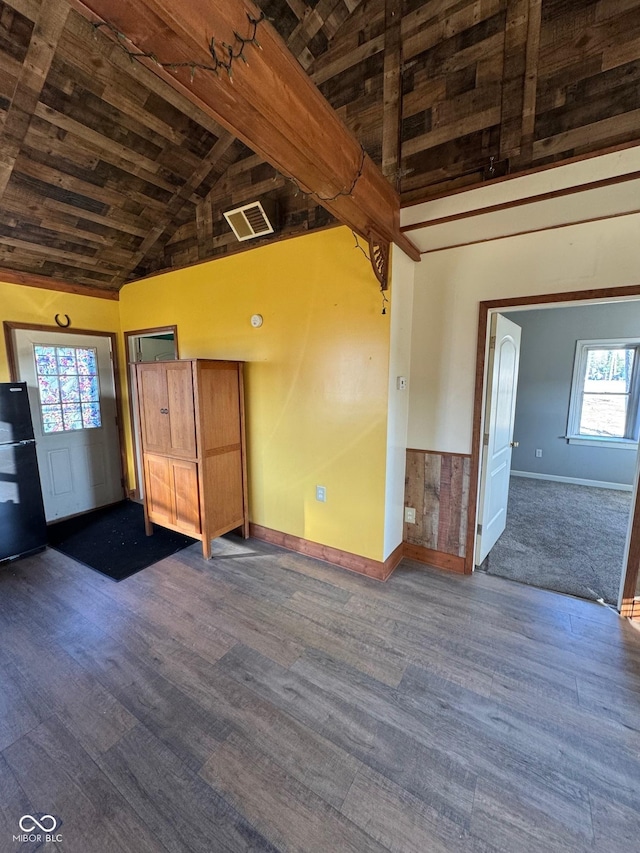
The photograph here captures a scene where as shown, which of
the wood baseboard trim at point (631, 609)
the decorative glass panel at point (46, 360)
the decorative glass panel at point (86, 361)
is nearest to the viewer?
the wood baseboard trim at point (631, 609)

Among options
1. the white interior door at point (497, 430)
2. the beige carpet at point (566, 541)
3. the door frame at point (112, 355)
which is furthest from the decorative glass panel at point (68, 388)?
the beige carpet at point (566, 541)

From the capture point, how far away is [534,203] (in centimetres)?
187

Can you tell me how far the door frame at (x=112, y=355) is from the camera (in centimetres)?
323

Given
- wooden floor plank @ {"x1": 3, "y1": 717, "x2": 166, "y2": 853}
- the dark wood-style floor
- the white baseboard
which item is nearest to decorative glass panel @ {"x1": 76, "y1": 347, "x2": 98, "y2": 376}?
the dark wood-style floor

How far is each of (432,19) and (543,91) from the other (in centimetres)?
76

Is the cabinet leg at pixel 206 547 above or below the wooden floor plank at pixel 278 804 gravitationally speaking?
above

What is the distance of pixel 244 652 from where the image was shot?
1.92 m

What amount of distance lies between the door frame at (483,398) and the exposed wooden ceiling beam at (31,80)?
9.74ft

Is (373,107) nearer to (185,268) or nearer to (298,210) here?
(298,210)

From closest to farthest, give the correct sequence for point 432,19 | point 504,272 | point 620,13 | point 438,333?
point 620,13
point 432,19
point 504,272
point 438,333

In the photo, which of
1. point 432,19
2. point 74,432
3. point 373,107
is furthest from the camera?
point 74,432

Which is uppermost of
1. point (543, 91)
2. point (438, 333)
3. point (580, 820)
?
point (543, 91)

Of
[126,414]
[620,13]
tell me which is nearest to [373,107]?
[620,13]

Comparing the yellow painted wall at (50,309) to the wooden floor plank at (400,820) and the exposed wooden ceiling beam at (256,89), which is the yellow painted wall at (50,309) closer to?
the exposed wooden ceiling beam at (256,89)
